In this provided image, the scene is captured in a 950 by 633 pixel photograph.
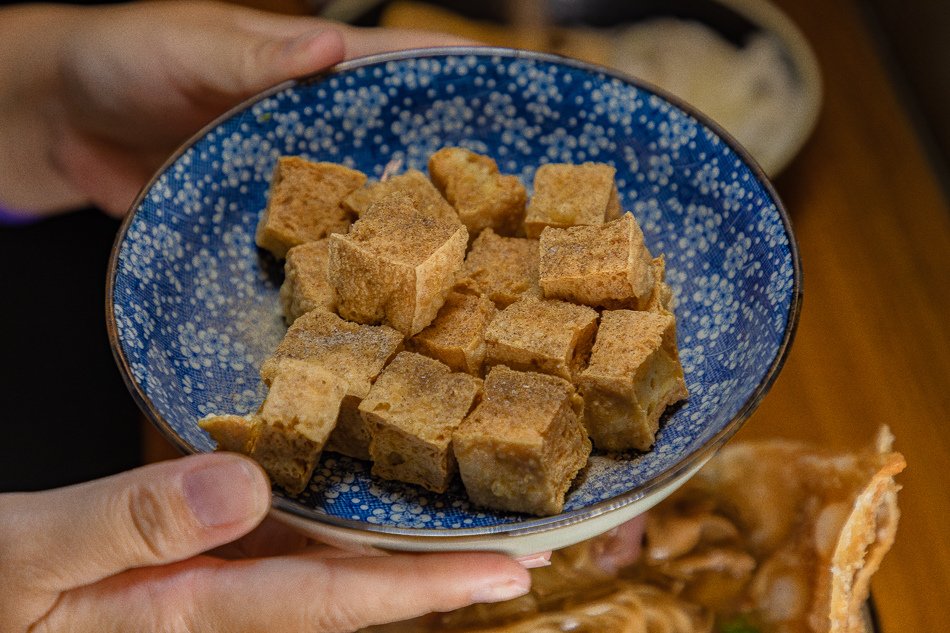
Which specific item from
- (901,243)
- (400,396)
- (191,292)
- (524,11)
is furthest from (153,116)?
(901,243)

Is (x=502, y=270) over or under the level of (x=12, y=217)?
over

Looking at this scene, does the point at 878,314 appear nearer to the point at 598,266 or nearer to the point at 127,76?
the point at 598,266

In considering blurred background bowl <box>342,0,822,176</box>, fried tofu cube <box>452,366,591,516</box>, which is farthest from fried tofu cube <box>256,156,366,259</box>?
blurred background bowl <box>342,0,822,176</box>

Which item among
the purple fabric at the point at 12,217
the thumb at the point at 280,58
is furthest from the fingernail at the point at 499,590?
the purple fabric at the point at 12,217

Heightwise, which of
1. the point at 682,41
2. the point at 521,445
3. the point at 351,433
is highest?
the point at 682,41

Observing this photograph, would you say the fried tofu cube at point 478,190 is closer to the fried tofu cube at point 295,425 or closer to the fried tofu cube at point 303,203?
the fried tofu cube at point 303,203

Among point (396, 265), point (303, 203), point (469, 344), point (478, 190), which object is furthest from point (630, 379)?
point (303, 203)
